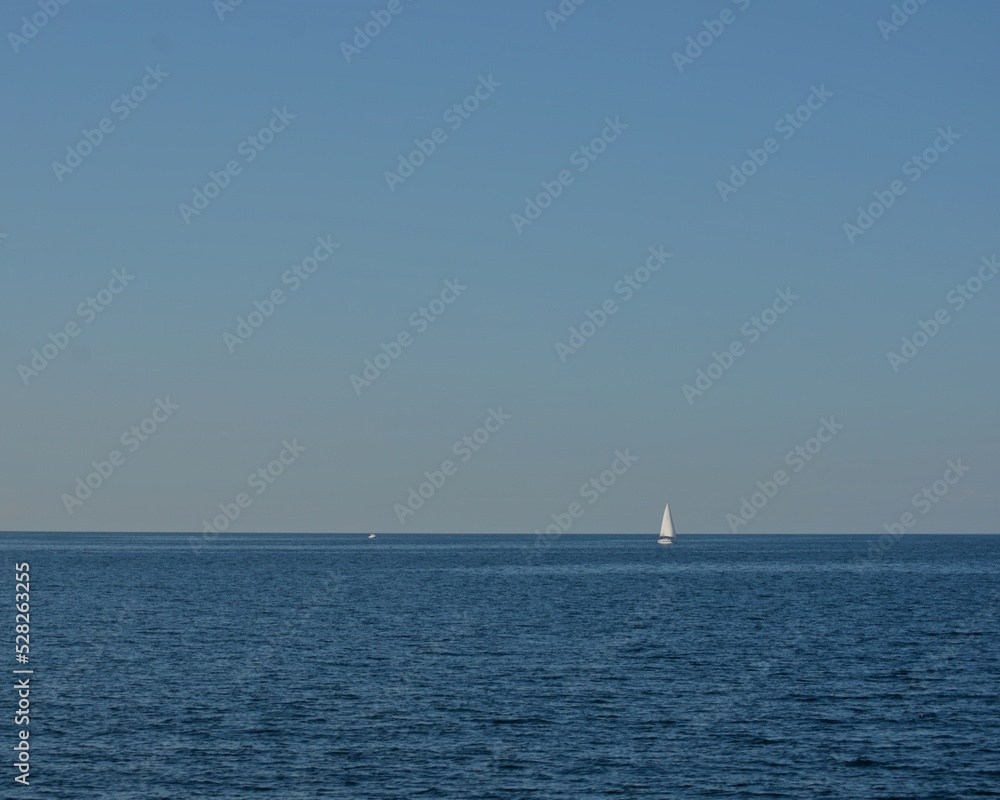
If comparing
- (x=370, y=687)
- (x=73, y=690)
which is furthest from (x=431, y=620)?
(x=73, y=690)

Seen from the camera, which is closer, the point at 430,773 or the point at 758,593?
the point at 430,773

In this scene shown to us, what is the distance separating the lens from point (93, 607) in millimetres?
115375

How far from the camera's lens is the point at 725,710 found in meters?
60.7

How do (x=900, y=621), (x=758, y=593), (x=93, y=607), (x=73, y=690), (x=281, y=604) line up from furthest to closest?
(x=758, y=593) < (x=281, y=604) < (x=93, y=607) < (x=900, y=621) < (x=73, y=690)

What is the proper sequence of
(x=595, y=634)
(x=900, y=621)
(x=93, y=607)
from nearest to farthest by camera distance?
1. (x=595, y=634)
2. (x=900, y=621)
3. (x=93, y=607)

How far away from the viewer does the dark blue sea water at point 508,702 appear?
47.2m

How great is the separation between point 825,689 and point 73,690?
153ft

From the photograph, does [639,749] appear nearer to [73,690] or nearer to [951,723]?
[951,723]

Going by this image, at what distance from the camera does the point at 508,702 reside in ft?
204

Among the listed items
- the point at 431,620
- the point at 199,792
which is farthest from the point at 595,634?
the point at 199,792

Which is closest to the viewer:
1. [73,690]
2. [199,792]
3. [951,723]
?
[199,792]

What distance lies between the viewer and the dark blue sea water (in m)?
47.2

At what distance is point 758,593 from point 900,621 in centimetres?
4030

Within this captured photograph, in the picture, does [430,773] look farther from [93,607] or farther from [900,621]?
[93,607]
